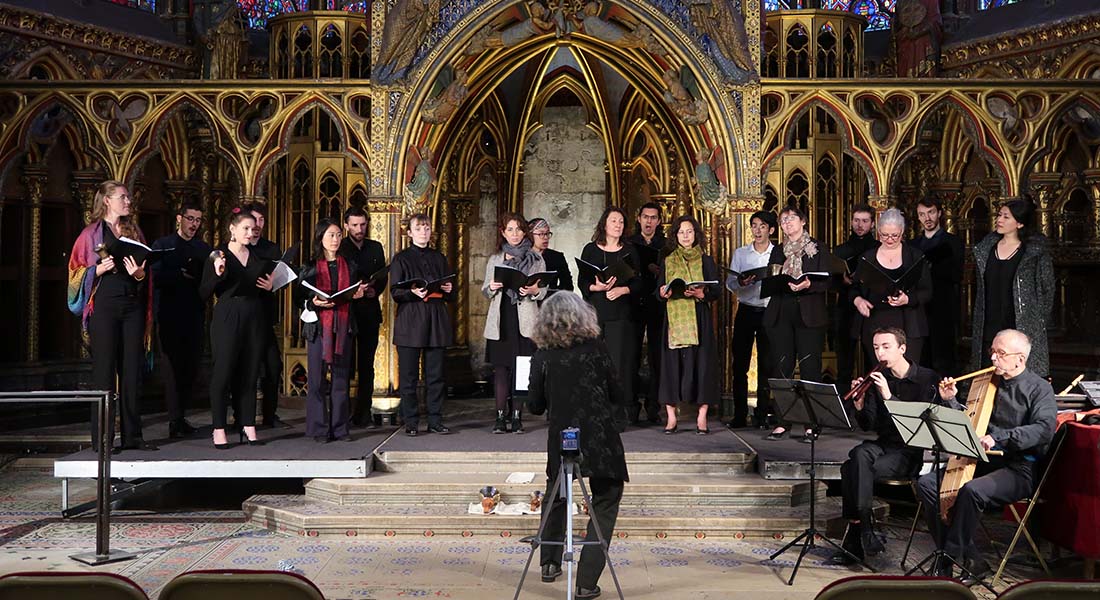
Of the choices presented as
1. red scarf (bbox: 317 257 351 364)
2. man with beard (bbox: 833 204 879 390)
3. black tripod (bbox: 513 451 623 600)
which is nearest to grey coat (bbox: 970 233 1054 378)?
man with beard (bbox: 833 204 879 390)

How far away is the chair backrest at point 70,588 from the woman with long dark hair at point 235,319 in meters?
4.87

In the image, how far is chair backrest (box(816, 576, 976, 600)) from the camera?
3.09 meters

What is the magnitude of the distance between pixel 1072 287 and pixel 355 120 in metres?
7.49

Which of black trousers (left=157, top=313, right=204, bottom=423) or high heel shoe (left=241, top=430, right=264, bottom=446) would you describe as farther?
black trousers (left=157, top=313, right=204, bottom=423)

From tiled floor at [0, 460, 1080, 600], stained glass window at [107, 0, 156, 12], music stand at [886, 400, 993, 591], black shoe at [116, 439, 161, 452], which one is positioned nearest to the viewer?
music stand at [886, 400, 993, 591]

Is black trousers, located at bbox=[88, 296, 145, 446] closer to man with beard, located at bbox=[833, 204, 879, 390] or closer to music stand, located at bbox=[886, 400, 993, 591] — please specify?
music stand, located at bbox=[886, 400, 993, 591]

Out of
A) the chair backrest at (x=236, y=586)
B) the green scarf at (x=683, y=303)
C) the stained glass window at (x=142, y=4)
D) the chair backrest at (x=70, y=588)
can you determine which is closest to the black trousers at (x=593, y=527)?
the chair backrest at (x=236, y=586)

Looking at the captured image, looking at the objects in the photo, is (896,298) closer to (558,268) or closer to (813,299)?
(813,299)

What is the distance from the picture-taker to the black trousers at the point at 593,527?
5.78m

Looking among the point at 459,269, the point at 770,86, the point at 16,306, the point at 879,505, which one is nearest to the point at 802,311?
the point at 879,505

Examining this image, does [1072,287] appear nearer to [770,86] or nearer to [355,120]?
[770,86]

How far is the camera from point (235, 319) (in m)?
7.96

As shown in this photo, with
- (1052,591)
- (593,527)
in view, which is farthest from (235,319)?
(1052,591)

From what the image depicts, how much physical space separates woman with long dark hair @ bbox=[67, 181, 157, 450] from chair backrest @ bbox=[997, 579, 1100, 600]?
628 centimetres
